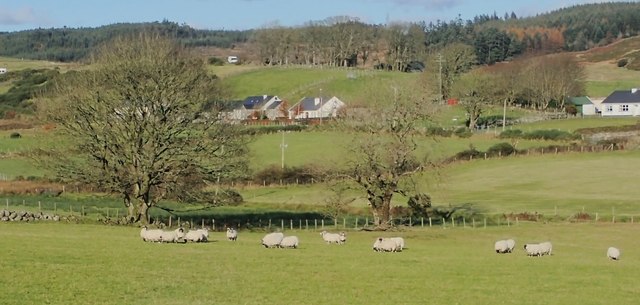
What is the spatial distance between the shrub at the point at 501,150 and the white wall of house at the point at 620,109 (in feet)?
219

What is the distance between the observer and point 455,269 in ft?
112

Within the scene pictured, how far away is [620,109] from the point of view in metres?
168

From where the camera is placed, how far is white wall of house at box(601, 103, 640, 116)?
6491 inches

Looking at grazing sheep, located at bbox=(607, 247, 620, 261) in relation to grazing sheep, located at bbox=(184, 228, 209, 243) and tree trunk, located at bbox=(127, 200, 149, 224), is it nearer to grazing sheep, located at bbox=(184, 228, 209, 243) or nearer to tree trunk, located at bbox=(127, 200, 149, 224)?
grazing sheep, located at bbox=(184, 228, 209, 243)

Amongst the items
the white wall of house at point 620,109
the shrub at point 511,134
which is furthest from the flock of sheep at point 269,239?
the white wall of house at point 620,109

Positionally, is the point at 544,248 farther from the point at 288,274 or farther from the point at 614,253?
the point at 288,274

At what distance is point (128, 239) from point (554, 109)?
145 m

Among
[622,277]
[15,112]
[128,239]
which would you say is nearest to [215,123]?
[128,239]

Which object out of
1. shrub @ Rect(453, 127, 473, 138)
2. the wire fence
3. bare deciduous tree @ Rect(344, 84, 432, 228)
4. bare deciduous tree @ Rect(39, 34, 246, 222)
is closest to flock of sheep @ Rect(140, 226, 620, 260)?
bare deciduous tree @ Rect(39, 34, 246, 222)

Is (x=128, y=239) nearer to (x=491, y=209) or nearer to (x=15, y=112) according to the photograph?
(x=491, y=209)

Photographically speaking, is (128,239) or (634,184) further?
(634,184)

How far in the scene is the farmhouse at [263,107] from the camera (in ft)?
542

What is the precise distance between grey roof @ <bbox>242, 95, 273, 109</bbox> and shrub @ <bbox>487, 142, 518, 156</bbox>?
81.8 metres

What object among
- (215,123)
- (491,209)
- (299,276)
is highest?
(215,123)
